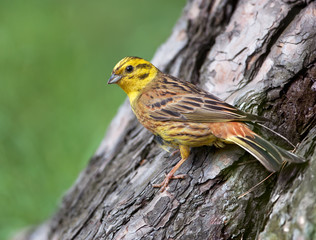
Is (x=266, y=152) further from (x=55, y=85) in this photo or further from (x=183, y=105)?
(x=55, y=85)

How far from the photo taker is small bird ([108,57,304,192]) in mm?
3314

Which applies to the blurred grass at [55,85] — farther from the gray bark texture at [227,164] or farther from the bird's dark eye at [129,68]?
the bird's dark eye at [129,68]

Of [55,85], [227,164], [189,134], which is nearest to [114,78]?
[189,134]

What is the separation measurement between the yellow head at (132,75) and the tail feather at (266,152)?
1301 millimetres

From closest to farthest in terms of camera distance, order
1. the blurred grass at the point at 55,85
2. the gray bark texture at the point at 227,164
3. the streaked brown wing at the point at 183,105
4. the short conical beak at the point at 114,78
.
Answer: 1. the gray bark texture at the point at 227,164
2. the streaked brown wing at the point at 183,105
3. the short conical beak at the point at 114,78
4. the blurred grass at the point at 55,85

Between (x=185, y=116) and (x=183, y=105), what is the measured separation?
0.14 m

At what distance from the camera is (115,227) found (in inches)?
145

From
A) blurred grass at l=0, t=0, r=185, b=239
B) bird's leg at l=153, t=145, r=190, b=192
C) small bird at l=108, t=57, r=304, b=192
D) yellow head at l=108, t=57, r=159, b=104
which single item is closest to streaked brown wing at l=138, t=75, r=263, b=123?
small bird at l=108, t=57, r=304, b=192

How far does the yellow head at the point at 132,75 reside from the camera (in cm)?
424

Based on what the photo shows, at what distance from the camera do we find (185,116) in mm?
3746

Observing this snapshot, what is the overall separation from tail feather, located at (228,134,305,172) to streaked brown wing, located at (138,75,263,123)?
0.54ft

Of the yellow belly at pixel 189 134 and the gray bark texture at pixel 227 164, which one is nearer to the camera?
the gray bark texture at pixel 227 164

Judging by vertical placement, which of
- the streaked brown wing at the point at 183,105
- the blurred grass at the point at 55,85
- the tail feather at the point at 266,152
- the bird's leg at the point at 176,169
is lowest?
the tail feather at the point at 266,152

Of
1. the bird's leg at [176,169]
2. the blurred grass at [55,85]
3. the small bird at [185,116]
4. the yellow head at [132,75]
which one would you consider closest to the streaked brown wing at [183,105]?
the small bird at [185,116]
